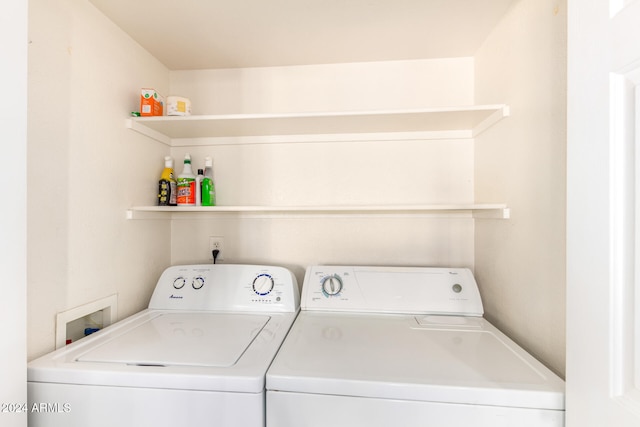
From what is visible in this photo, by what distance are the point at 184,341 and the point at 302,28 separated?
52.0 inches

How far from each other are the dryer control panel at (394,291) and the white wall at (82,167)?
831mm

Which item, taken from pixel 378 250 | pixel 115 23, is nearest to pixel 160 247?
pixel 115 23

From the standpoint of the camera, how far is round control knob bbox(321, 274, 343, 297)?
1.38 meters

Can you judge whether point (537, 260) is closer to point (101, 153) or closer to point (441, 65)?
point (441, 65)

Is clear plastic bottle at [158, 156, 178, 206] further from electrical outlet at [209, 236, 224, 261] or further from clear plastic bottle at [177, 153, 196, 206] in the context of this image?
electrical outlet at [209, 236, 224, 261]

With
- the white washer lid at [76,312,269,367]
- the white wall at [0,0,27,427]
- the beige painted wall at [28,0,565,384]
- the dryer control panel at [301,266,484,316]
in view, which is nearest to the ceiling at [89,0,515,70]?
the beige painted wall at [28,0,565,384]

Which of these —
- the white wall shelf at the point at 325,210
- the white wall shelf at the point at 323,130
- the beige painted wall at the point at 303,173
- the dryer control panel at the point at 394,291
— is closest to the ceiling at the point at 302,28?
the beige painted wall at the point at 303,173

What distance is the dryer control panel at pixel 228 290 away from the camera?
136 centimetres

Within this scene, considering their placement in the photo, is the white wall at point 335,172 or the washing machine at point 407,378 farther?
the white wall at point 335,172

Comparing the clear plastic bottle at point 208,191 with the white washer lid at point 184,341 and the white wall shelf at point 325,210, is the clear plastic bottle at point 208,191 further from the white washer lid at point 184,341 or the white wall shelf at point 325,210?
the white washer lid at point 184,341

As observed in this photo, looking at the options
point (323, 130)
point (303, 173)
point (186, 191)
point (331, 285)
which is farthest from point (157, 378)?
point (323, 130)

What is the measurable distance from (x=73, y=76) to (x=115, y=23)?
0.37m

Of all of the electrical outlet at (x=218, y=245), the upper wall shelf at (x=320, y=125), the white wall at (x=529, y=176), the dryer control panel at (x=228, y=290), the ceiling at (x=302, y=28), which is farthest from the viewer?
the electrical outlet at (x=218, y=245)

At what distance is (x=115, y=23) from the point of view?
1246mm
